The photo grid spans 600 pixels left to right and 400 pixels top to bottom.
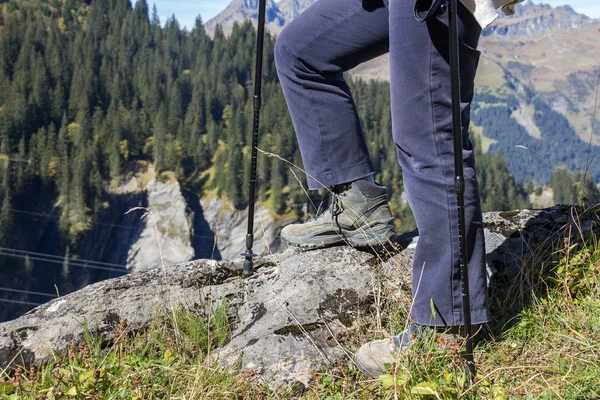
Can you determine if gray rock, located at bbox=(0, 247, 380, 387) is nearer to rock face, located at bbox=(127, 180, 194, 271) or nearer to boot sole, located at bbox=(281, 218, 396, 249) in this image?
boot sole, located at bbox=(281, 218, 396, 249)

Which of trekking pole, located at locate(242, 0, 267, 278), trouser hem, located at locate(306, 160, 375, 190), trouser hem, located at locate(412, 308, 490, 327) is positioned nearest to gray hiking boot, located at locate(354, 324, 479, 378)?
trouser hem, located at locate(412, 308, 490, 327)

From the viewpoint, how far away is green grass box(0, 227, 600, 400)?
1609mm

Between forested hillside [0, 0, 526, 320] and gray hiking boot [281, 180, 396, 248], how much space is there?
76.3 meters

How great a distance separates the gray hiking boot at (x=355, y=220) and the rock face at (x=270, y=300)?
2.6 inches

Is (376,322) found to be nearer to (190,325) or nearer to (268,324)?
(268,324)

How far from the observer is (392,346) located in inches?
70.9

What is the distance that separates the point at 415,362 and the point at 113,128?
101095mm

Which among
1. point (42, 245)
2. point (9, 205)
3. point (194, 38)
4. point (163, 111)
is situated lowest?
point (42, 245)

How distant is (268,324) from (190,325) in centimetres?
30

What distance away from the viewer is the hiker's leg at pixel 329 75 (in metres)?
2.24

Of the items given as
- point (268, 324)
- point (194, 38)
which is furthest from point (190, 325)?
point (194, 38)

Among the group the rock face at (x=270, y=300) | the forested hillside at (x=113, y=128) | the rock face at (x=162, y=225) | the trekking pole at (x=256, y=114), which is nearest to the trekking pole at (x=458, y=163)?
the rock face at (x=270, y=300)

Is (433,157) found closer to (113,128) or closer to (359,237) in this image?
(359,237)

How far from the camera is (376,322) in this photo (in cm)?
219
